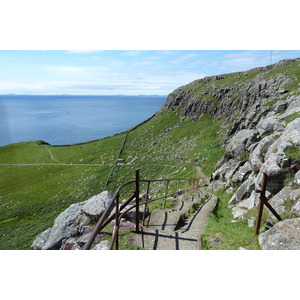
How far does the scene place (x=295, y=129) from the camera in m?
12.0

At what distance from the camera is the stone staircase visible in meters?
6.69

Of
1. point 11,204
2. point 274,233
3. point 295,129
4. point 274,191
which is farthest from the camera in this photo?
point 11,204

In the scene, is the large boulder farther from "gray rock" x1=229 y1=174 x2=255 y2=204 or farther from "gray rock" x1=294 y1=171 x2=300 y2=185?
"gray rock" x1=294 y1=171 x2=300 y2=185

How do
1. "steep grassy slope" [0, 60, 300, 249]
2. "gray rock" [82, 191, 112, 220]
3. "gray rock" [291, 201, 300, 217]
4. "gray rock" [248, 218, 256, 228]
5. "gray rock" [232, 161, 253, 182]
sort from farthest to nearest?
"steep grassy slope" [0, 60, 300, 249] < "gray rock" [232, 161, 253, 182] < "gray rock" [82, 191, 112, 220] < "gray rock" [248, 218, 256, 228] < "gray rock" [291, 201, 300, 217]

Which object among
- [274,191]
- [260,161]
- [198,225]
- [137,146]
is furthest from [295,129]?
[137,146]

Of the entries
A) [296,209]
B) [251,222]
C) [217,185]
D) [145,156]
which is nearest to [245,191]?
[251,222]

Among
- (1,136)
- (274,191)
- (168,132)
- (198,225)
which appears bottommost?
(1,136)

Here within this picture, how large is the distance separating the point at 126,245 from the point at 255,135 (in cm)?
1589

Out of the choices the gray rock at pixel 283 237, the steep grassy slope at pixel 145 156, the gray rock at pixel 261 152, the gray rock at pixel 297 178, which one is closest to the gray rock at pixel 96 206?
the steep grassy slope at pixel 145 156

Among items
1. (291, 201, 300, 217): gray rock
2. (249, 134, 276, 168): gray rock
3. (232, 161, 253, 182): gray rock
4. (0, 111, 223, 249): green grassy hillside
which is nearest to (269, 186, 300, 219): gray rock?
(291, 201, 300, 217): gray rock

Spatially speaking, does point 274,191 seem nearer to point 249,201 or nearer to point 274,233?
point 249,201

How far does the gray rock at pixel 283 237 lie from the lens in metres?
5.57

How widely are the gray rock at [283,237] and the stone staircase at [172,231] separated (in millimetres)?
1954

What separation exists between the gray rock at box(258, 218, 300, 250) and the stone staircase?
195 centimetres
